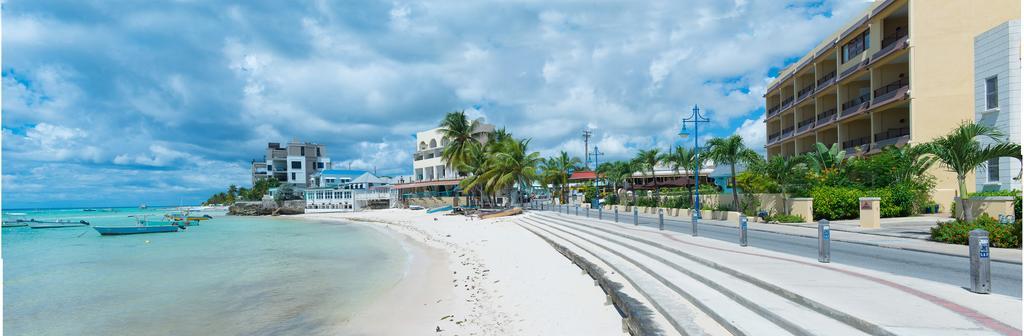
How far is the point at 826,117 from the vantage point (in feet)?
124

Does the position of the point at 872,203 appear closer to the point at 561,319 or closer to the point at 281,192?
Result: the point at 561,319

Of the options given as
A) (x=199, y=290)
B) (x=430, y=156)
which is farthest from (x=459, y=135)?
(x=199, y=290)

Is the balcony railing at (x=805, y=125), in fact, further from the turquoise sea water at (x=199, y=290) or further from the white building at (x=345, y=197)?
the white building at (x=345, y=197)

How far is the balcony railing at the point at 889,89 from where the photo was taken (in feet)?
95.7

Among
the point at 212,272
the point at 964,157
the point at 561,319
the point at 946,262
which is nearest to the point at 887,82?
the point at 964,157

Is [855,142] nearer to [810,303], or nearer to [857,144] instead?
[857,144]

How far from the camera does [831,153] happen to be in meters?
25.7

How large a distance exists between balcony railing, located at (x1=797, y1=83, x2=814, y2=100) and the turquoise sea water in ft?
113

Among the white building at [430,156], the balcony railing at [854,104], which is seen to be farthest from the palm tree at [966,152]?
the white building at [430,156]

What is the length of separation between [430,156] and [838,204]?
60.6m

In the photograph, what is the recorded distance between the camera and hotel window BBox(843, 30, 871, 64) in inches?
1282

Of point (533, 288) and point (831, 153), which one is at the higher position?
point (831, 153)

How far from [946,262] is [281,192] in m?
88.3

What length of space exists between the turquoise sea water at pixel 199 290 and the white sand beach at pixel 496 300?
3.01ft
